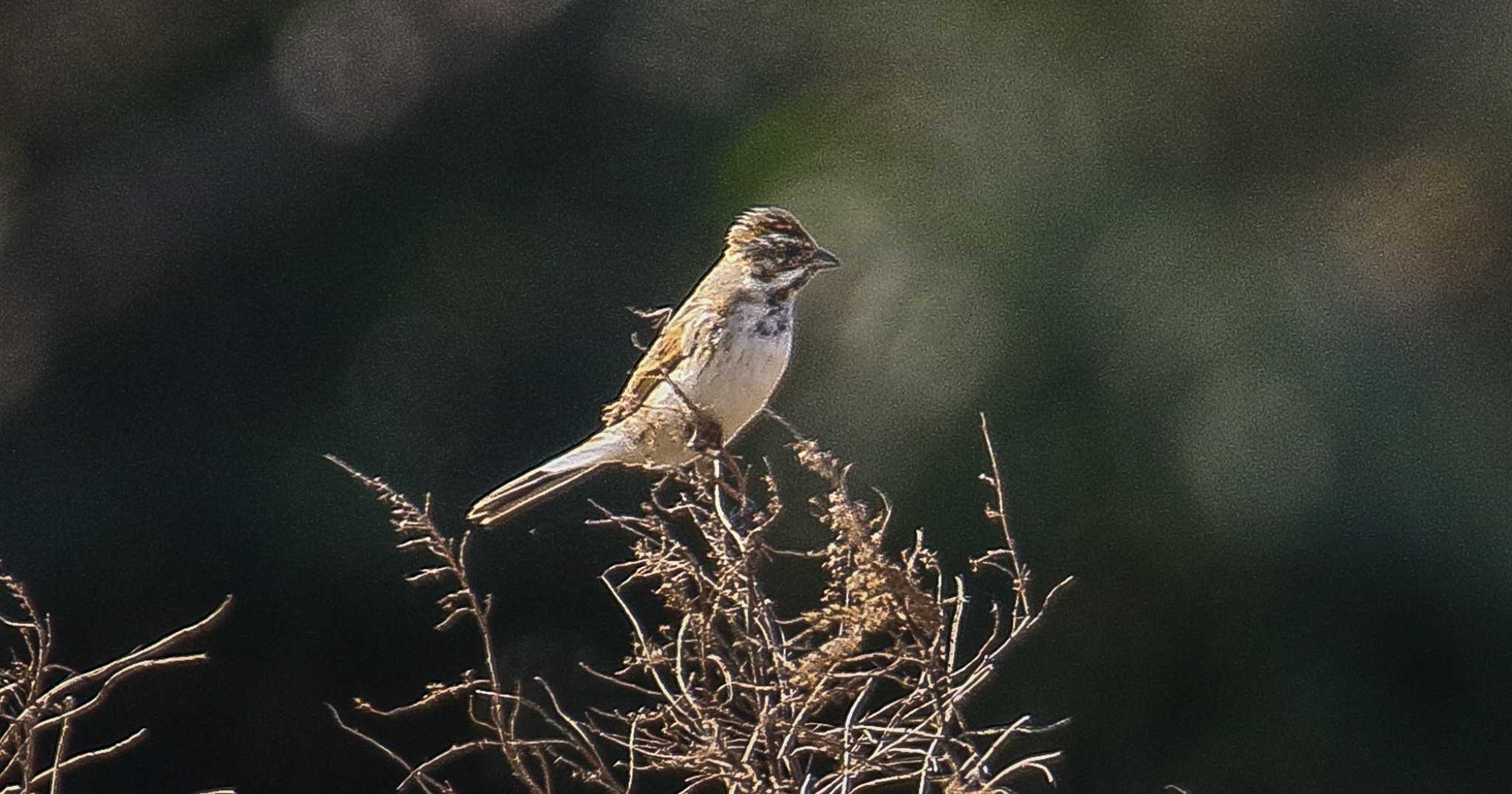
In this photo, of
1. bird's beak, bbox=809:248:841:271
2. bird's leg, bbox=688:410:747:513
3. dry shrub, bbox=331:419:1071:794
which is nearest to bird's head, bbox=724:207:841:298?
bird's beak, bbox=809:248:841:271

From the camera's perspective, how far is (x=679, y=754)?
314 centimetres

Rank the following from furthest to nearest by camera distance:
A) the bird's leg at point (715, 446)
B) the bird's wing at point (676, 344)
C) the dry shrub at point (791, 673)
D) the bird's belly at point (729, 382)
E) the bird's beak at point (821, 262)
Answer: the bird's beak at point (821, 262), the bird's wing at point (676, 344), the bird's belly at point (729, 382), the bird's leg at point (715, 446), the dry shrub at point (791, 673)

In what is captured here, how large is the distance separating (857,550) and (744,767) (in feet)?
0.84

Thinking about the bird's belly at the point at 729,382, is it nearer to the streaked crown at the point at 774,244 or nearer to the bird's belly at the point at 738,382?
the bird's belly at the point at 738,382

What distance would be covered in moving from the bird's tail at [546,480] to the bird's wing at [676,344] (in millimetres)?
88

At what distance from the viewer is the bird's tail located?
473 cm

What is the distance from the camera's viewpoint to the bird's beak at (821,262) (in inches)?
190

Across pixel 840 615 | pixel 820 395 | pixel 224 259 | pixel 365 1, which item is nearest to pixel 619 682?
pixel 840 615

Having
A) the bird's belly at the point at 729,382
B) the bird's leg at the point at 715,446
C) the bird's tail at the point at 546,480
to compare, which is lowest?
the bird's tail at the point at 546,480

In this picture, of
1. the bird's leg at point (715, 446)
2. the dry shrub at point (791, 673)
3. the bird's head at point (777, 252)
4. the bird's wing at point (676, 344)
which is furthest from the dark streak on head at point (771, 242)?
the dry shrub at point (791, 673)

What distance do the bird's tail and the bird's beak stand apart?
0.48 meters

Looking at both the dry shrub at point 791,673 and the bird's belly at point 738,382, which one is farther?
the bird's belly at point 738,382

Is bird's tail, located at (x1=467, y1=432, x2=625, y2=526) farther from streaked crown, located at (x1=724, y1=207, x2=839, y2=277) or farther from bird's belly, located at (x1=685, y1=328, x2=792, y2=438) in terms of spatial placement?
streaked crown, located at (x1=724, y1=207, x2=839, y2=277)

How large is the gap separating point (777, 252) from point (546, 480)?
1.90ft
